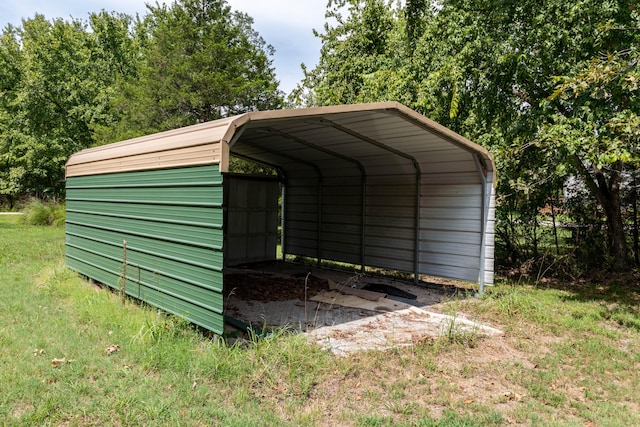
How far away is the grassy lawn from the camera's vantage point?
10.2ft

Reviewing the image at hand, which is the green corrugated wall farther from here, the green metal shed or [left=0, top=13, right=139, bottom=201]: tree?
[left=0, top=13, right=139, bottom=201]: tree

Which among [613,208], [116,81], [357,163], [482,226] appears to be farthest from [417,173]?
[116,81]

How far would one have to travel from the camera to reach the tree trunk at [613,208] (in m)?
8.09

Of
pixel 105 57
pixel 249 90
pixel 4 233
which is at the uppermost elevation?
pixel 105 57

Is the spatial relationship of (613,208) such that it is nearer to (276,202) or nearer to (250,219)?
(276,202)

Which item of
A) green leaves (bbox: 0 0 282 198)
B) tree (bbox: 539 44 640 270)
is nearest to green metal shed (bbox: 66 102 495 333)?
tree (bbox: 539 44 640 270)

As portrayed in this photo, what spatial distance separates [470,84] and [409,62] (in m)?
1.56

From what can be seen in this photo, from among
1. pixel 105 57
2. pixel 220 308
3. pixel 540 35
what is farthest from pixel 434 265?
pixel 105 57

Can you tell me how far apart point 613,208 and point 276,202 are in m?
7.43

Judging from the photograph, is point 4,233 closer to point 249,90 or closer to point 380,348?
point 249,90

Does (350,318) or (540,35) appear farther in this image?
(540,35)

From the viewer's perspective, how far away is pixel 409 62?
9.04m

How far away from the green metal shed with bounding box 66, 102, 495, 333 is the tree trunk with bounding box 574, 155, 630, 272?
2.99m

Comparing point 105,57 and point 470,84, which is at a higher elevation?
point 105,57
